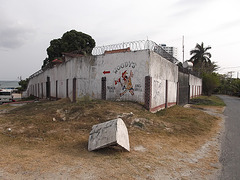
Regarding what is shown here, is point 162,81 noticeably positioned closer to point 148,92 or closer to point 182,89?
point 148,92

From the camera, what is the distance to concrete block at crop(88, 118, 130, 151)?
4105 millimetres

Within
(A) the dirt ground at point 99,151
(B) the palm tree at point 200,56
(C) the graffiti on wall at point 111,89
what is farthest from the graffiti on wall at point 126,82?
(B) the palm tree at point 200,56

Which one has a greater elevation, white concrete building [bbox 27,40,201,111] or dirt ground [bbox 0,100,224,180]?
white concrete building [bbox 27,40,201,111]

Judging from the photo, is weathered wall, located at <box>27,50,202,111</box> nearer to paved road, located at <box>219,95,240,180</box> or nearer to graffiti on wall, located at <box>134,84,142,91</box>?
graffiti on wall, located at <box>134,84,142,91</box>

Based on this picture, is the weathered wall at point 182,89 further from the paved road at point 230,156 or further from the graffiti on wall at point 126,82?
the paved road at point 230,156

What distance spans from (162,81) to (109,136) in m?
8.13

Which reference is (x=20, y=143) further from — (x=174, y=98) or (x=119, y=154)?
(x=174, y=98)

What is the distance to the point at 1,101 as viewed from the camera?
20000 millimetres

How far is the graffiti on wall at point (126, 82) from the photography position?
9.96 m

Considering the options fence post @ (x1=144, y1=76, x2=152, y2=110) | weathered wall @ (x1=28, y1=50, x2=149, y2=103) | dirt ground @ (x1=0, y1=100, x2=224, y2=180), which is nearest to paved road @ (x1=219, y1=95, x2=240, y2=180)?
dirt ground @ (x1=0, y1=100, x2=224, y2=180)

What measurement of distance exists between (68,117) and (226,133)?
7.16m

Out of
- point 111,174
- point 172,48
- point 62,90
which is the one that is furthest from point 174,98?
point 172,48

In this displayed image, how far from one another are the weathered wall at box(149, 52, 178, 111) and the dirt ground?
3.04 meters

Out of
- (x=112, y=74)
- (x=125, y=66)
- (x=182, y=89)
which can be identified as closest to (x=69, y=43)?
(x=182, y=89)
